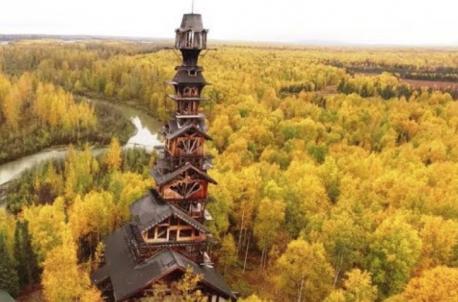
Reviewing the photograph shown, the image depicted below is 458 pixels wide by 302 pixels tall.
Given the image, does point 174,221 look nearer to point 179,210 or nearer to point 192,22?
point 179,210

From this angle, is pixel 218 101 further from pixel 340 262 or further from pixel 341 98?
pixel 340 262

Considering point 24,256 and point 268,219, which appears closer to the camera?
point 24,256

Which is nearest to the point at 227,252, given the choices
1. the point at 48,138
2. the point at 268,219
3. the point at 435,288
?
the point at 268,219

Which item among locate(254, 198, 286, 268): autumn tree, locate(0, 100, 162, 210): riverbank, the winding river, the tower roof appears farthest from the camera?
the winding river

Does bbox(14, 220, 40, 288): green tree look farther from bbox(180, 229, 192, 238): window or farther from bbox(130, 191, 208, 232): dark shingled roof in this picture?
bbox(180, 229, 192, 238): window

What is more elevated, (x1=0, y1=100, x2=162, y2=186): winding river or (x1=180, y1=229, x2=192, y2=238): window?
(x1=180, y1=229, x2=192, y2=238): window

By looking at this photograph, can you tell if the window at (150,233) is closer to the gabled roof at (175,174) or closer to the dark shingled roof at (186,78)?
the gabled roof at (175,174)

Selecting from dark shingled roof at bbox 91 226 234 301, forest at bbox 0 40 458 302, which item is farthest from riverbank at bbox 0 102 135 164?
dark shingled roof at bbox 91 226 234 301

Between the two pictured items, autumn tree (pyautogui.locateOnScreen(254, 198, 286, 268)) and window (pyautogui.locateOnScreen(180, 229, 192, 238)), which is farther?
autumn tree (pyautogui.locateOnScreen(254, 198, 286, 268))
